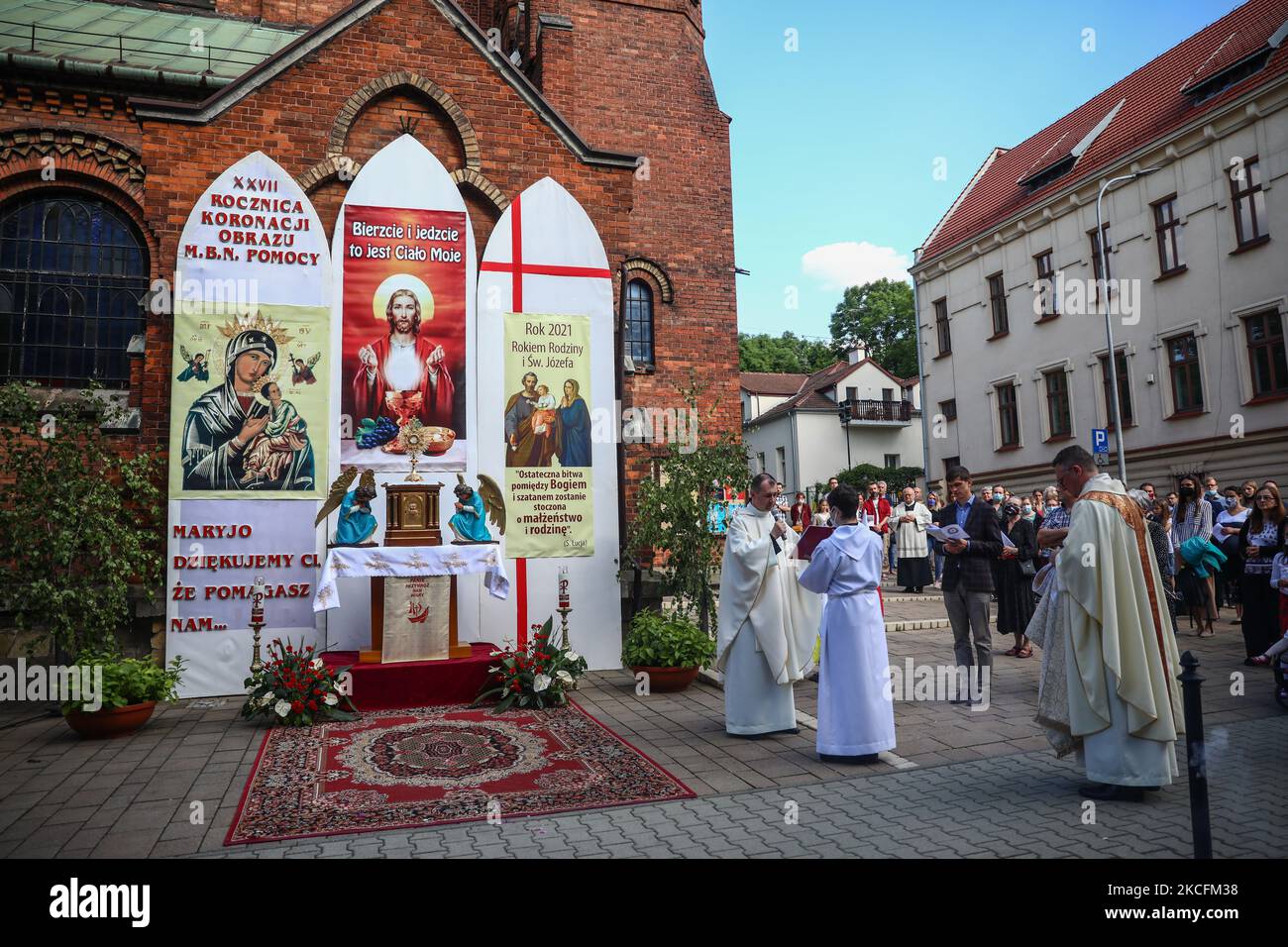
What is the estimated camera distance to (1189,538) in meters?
12.1

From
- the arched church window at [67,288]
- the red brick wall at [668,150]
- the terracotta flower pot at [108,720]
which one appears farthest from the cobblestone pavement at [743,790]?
the red brick wall at [668,150]

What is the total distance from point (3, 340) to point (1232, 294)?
24329mm

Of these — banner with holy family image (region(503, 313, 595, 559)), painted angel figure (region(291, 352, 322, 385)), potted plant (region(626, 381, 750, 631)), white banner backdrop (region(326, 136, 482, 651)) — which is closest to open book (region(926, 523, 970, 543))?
potted plant (region(626, 381, 750, 631))

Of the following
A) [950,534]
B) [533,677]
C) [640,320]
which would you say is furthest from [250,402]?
[640,320]

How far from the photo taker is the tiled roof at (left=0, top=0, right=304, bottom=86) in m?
13.3

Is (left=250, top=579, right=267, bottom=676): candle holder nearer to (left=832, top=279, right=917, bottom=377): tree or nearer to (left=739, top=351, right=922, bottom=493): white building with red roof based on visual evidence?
(left=739, top=351, right=922, bottom=493): white building with red roof

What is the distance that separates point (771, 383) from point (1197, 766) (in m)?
47.9

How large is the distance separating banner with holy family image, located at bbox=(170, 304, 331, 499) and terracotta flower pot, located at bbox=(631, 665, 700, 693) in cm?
434

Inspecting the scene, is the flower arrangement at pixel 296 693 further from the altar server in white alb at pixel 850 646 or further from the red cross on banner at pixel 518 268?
the red cross on banner at pixel 518 268

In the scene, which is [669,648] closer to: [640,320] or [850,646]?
[850,646]

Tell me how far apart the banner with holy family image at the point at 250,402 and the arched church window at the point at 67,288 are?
3560 millimetres

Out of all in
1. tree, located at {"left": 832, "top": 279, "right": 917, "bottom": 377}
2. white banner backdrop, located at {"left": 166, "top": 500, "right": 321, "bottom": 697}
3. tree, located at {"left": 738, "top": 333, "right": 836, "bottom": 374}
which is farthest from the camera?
tree, located at {"left": 738, "top": 333, "right": 836, "bottom": 374}
